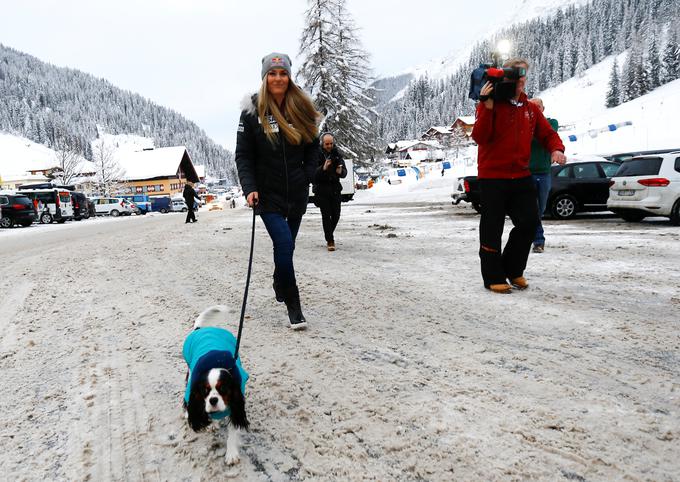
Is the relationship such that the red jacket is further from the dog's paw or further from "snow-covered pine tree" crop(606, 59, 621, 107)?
"snow-covered pine tree" crop(606, 59, 621, 107)

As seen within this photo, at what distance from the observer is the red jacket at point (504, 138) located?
384cm

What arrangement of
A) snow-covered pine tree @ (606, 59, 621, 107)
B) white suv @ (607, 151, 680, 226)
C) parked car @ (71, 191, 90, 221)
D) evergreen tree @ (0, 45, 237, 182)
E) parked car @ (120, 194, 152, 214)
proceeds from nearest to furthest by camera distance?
white suv @ (607, 151, 680, 226) → parked car @ (71, 191, 90, 221) → parked car @ (120, 194, 152, 214) → snow-covered pine tree @ (606, 59, 621, 107) → evergreen tree @ (0, 45, 237, 182)

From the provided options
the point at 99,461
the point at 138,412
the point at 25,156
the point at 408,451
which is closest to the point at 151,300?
the point at 138,412

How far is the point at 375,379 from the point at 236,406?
0.90 meters

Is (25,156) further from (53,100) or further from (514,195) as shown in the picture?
(514,195)

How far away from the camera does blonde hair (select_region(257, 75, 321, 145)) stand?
124 inches

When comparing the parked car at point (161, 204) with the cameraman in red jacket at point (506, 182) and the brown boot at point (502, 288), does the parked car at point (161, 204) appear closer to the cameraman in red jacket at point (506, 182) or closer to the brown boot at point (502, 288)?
the cameraman in red jacket at point (506, 182)

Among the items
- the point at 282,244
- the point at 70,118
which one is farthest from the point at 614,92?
the point at 70,118

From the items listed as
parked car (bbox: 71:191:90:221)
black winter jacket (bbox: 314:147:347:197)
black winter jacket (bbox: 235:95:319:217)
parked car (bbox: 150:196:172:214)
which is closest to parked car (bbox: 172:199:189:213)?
parked car (bbox: 150:196:172:214)

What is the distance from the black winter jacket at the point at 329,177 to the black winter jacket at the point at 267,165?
3.19 metres

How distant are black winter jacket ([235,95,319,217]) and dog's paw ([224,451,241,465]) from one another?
1.87 meters

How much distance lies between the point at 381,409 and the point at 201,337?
95 centimetres

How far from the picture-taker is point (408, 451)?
1.71m

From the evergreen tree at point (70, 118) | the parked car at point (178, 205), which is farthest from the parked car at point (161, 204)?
the evergreen tree at point (70, 118)
